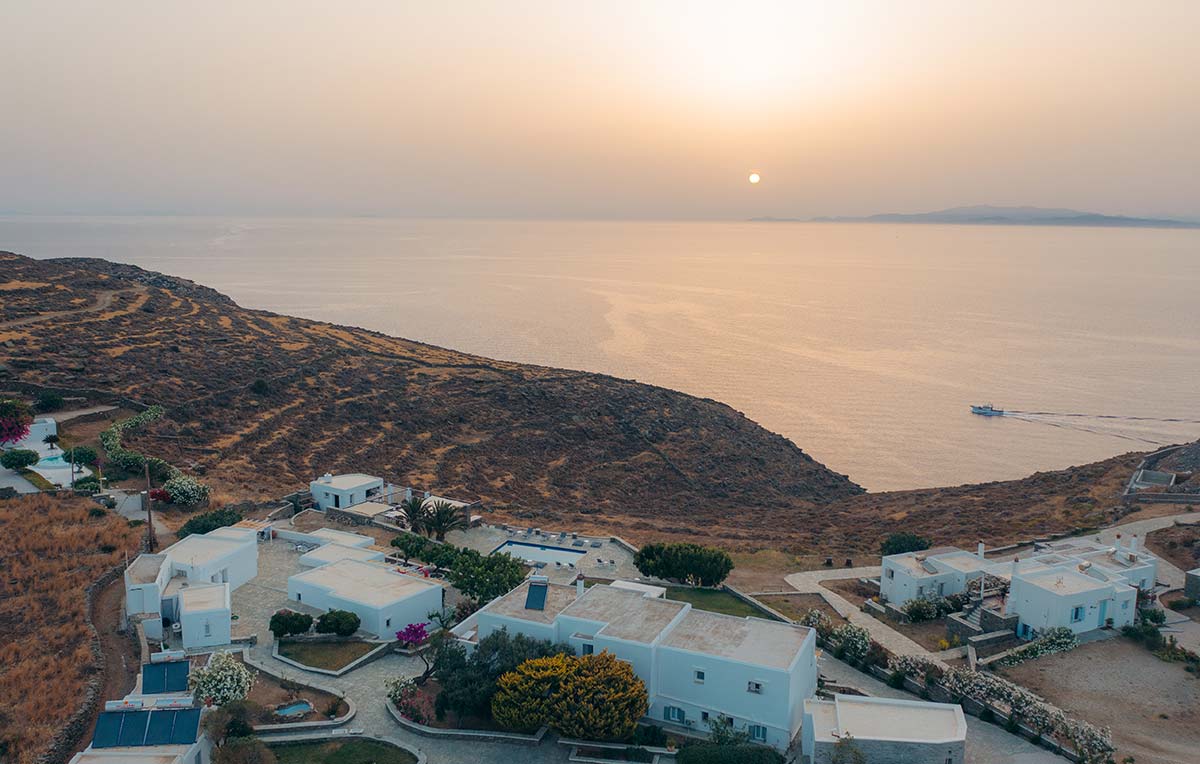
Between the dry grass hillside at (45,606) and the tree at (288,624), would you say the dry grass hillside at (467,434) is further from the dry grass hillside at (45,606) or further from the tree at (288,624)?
the tree at (288,624)

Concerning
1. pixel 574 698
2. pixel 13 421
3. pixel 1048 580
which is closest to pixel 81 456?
pixel 13 421

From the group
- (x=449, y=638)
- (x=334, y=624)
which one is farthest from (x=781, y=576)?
(x=334, y=624)

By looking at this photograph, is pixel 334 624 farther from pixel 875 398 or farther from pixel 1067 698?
pixel 875 398

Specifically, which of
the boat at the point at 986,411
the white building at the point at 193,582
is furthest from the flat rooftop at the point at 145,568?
the boat at the point at 986,411

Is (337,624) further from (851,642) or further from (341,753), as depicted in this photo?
(851,642)

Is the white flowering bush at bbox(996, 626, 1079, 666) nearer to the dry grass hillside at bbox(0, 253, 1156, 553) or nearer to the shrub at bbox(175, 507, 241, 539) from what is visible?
the dry grass hillside at bbox(0, 253, 1156, 553)

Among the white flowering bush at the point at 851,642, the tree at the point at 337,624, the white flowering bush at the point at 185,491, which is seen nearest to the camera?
the tree at the point at 337,624
